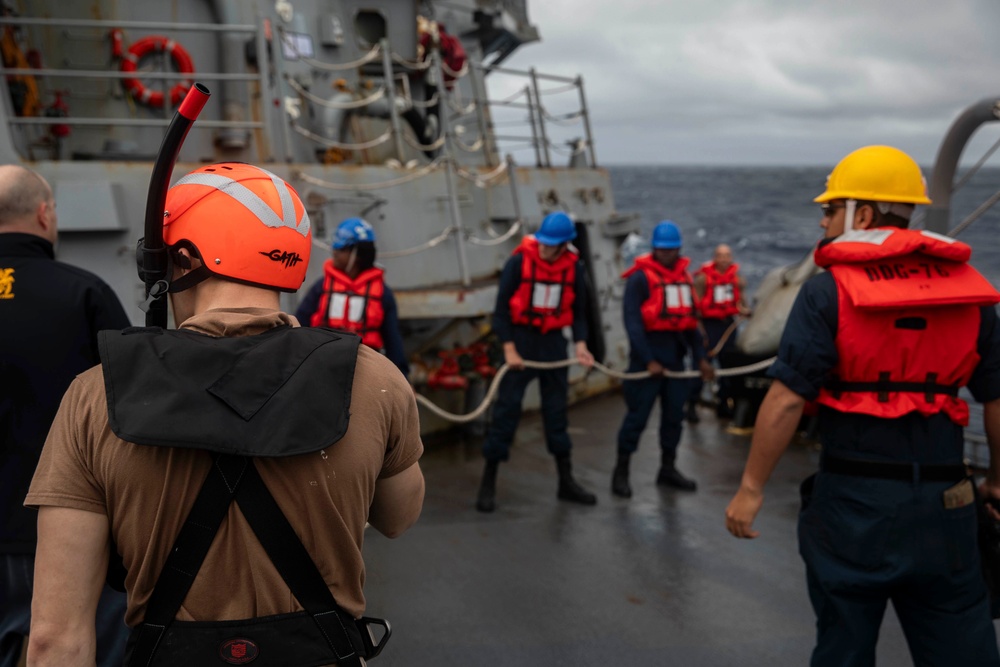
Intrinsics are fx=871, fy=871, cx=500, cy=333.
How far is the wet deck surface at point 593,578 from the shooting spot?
3.35 m

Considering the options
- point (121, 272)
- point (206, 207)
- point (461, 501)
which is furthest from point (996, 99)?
point (121, 272)

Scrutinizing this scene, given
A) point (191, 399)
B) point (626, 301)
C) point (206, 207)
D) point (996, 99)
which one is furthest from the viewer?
point (626, 301)

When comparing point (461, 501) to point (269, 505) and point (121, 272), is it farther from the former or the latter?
point (269, 505)

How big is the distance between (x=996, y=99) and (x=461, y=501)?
11.6 feet

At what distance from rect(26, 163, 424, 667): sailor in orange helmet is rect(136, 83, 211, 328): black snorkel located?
0.02 metres

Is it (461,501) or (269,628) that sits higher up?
(269,628)

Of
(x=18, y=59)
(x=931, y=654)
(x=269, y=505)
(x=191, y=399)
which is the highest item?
(x=18, y=59)

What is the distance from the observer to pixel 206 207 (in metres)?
1.32

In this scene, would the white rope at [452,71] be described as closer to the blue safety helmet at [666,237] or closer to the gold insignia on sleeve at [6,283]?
the blue safety helmet at [666,237]

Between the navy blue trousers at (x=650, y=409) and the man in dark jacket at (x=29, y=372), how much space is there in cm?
369

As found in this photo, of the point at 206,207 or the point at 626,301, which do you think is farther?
the point at 626,301

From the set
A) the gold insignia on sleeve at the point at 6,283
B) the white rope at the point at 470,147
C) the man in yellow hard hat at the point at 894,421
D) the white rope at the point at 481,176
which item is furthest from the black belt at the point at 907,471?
the white rope at the point at 470,147

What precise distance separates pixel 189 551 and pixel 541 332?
13.4 feet

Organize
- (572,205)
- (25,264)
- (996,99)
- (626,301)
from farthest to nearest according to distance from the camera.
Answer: (572,205)
(626,301)
(996,99)
(25,264)
